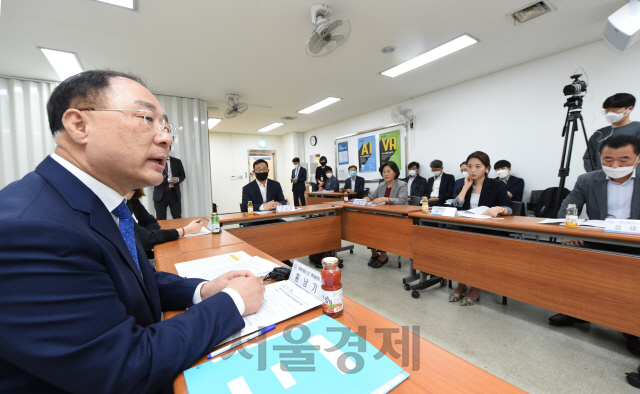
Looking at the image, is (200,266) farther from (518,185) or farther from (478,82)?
(478,82)

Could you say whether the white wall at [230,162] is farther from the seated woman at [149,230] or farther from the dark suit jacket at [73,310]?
the dark suit jacket at [73,310]

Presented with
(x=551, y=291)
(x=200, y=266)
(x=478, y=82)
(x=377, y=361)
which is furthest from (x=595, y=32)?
(x=200, y=266)

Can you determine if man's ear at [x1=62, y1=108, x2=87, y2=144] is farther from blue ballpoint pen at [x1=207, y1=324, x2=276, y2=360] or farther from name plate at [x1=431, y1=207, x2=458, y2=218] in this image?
name plate at [x1=431, y1=207, x2=458, y2=218]

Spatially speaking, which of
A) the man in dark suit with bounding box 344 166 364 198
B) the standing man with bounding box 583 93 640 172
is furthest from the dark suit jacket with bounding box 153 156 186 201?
the standing man with bounding box 583 93 640 172

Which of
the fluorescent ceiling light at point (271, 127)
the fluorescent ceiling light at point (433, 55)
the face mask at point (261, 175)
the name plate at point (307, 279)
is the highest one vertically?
the fluorescent ceiling light at point (271, 127)

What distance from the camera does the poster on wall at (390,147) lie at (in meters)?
5.98

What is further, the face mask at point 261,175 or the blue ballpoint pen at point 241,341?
the face mask at point 261,175

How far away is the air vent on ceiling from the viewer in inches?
102

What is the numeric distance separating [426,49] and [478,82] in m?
1.80

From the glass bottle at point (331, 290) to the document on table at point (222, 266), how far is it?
1.28 ft

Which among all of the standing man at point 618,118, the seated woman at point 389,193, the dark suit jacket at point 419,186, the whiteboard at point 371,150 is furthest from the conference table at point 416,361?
the whiteboard at point 371,150

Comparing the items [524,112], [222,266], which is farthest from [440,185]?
[222,266]

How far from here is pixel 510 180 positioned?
160 inches

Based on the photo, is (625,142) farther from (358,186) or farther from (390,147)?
(390,147)
